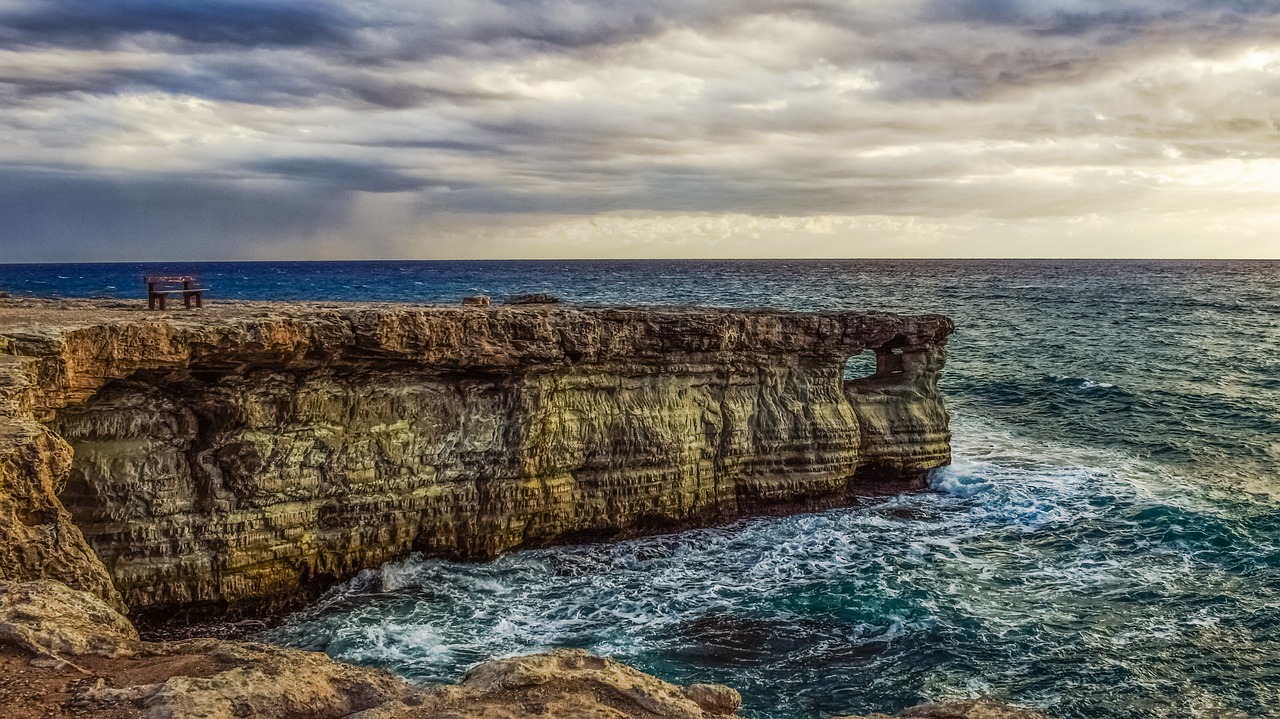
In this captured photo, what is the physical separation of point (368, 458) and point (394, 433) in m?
0.62

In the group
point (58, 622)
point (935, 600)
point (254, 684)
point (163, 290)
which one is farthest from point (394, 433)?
point (935, 600)

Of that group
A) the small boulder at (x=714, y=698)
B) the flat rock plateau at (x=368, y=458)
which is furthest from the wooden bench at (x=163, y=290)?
the small boulder at (x=714, y=698)

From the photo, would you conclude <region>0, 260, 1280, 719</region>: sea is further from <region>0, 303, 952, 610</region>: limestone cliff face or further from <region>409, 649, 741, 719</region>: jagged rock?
<region>409, 649, 741, 719</region>: jagged rock

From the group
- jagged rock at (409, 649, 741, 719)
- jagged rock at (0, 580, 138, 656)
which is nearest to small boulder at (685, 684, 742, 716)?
jagged rock at (409, 649, 741, 719)

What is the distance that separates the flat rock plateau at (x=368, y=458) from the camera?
24.9 ft

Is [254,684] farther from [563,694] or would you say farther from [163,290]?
[163,290]

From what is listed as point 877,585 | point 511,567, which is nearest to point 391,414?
point 511,567

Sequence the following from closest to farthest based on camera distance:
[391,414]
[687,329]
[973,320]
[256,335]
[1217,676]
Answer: [1217,676]
[256,335]
[391,414]
[687,329]
[973,320]

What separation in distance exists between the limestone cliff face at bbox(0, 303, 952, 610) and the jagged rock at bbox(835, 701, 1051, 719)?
949 cm

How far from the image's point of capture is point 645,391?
59.0 ft

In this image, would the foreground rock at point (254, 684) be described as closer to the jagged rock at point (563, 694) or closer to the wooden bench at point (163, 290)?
the jagged rock at point (563, 694)

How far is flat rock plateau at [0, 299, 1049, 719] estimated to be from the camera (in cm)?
759

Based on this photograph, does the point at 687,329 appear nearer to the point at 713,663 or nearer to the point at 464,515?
the point at 464,515

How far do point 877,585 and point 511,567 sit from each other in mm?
6619
